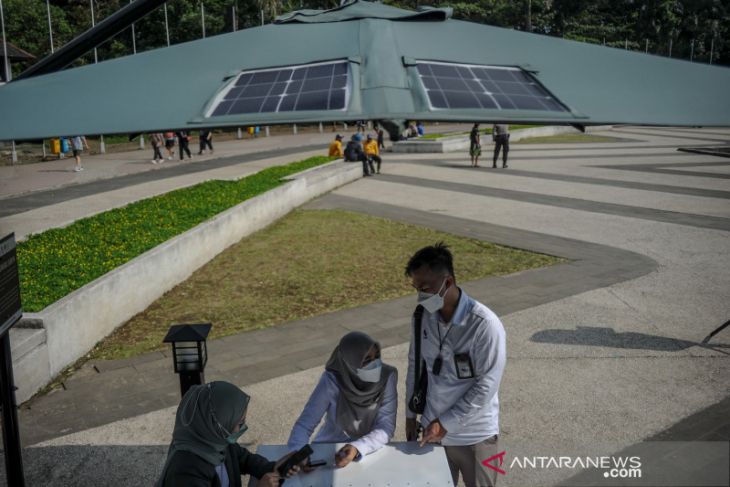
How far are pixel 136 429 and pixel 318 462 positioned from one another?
2.68 metres

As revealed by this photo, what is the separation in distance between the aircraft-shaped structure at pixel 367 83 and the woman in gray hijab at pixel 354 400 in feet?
5.11

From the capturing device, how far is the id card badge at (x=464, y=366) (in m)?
3.30

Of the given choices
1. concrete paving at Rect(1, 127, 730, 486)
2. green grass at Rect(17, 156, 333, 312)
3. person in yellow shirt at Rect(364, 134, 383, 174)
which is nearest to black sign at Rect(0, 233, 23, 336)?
concrete paving at Rect(1, 127, 730, 486)

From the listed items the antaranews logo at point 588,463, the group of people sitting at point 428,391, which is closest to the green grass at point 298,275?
the antaranews logo at point 588,463

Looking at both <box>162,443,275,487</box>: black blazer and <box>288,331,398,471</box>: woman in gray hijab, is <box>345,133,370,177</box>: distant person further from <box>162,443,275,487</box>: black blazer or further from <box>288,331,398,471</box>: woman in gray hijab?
<box>162,443,275,487</box>: black blazer

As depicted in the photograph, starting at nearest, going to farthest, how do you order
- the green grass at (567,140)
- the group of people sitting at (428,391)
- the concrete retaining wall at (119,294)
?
the group of people sitting at (428,391) → the concrete retaining wall at (119,294) → the green grass at (567,140)

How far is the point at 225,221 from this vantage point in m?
10.9

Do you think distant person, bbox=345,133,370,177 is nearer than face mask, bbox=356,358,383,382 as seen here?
No

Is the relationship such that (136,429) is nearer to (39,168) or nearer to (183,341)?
(183,341)

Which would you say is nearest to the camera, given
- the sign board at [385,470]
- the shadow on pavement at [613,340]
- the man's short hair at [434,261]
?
the sign board at [385,470]

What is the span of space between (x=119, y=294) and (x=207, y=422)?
17.4ft

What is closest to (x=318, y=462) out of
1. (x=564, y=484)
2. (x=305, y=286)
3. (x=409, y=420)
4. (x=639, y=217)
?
(x=409, y=420)

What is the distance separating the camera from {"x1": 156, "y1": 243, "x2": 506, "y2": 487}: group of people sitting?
324 centimetres

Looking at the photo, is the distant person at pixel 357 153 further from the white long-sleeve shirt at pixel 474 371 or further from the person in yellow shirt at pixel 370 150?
the white long-sleeve shirt at pixel 474 371
